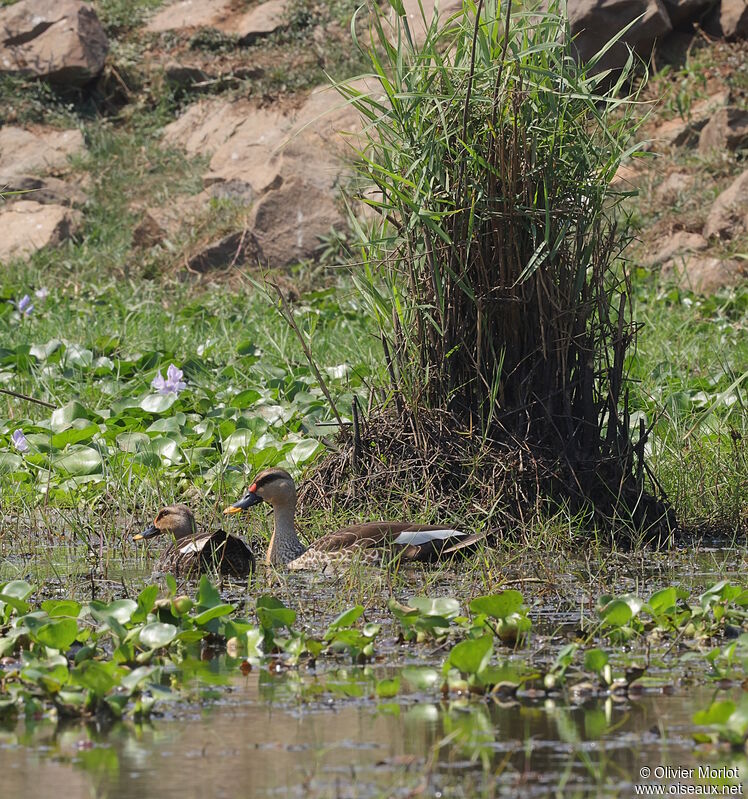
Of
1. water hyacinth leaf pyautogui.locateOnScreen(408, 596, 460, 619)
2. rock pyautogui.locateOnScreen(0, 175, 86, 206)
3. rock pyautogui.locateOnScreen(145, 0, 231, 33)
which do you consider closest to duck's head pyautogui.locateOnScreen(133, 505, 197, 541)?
water hyacinth leaf pyautogui.locateOnScreen(408, 596, 460, 619)

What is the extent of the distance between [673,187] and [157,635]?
10.7 meters

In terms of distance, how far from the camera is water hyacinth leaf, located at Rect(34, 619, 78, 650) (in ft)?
12.4

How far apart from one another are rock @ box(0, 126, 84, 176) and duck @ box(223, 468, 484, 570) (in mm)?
10657

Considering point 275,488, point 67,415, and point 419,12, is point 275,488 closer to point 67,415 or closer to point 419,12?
point 67,415

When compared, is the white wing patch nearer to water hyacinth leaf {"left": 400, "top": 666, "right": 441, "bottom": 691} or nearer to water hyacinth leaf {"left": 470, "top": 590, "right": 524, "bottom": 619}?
water hyacinth leaf {"left": 470, "top": 590, "right": 524, "bottom": 619}

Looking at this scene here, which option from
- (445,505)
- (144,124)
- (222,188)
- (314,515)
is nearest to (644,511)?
(445,505)

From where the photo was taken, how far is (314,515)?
611 cm

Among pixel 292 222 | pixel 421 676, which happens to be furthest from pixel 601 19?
pixel 421 676

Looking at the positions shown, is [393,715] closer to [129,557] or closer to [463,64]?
[129,557]

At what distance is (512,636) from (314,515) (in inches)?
86.4

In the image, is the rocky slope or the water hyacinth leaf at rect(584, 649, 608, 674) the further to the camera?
the rocky slope

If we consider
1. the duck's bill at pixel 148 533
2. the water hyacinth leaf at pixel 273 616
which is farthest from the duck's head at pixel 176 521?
the water hyacinth leaf at pixel 273 616

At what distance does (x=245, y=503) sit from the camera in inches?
A: 234

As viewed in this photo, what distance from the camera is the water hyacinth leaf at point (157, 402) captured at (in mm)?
7473
